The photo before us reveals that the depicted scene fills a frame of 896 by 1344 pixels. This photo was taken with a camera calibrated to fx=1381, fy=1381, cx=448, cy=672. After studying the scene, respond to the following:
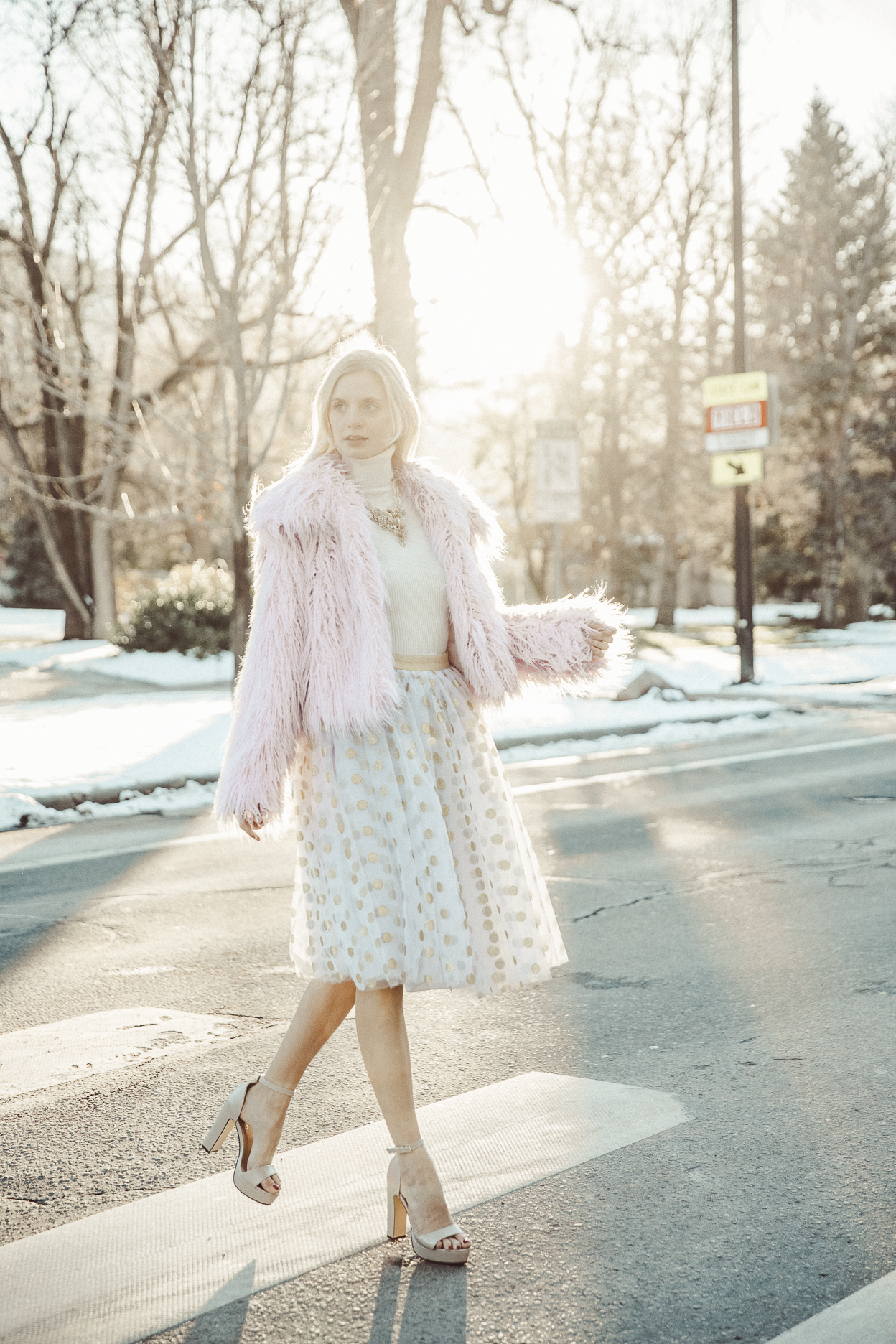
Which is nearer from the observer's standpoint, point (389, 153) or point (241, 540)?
point (241, 540)

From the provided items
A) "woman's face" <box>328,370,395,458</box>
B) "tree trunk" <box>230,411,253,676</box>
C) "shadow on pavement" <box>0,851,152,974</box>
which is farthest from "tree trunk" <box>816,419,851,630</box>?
"woman's face" <box>328,370,395,458</box>

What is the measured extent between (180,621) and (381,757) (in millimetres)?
20568

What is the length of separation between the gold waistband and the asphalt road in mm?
1239

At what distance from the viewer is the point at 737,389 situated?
1848cm

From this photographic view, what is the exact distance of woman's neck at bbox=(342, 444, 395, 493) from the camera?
3297mm

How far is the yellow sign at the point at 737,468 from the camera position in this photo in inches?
725

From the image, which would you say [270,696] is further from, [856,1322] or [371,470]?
[856,1322]

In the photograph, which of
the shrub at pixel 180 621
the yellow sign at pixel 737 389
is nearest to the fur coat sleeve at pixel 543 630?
the yellow sign at pixel 737 389

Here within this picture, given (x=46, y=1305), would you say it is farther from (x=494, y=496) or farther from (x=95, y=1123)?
(x=494, y=496)

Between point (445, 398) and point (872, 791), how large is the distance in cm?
1894

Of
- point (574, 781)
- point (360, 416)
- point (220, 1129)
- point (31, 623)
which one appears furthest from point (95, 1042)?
point (31, 623)

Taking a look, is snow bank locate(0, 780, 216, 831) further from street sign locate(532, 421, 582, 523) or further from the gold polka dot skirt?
the gold polka dot skirt

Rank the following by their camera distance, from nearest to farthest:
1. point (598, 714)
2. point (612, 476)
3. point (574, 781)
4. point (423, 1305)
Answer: point (423, 1305)
point (574, 781)
point (598, 714)
point (612, 476)

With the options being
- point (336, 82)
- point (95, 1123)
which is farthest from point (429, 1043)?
point (336, 82)
